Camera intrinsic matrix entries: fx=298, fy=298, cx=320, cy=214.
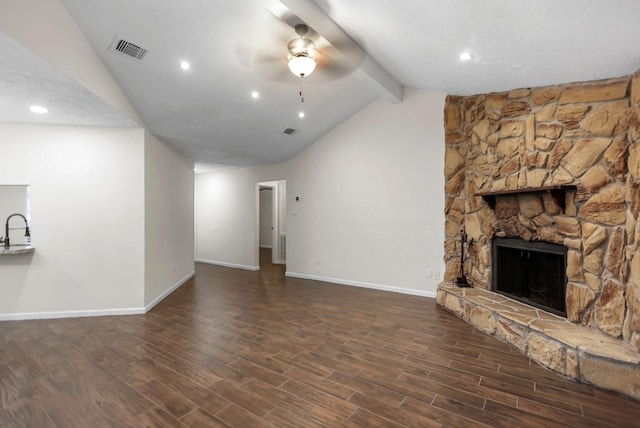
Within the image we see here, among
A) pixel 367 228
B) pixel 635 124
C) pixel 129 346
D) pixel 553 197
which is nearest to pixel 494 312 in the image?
pixel 553 197

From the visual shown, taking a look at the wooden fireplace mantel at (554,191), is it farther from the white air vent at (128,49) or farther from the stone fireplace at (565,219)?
the white air vent at (128,49)

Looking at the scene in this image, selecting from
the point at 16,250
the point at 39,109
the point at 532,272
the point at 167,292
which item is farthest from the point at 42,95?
the point at 532,272

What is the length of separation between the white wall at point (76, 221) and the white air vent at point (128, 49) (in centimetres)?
126

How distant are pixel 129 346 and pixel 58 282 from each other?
166 cm

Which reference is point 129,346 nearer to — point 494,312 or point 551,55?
point 494,312

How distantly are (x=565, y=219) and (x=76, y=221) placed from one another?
5.38 metres

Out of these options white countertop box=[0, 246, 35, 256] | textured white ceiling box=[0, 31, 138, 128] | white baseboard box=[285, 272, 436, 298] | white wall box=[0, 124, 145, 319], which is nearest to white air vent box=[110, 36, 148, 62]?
textured white ceiling box=[0, 31, 138, 128]

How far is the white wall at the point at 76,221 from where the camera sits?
355cm

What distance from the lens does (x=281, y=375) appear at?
90.2 inches

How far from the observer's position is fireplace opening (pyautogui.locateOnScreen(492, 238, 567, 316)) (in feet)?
9.62

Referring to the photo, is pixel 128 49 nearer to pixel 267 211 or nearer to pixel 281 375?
pixel 281 375

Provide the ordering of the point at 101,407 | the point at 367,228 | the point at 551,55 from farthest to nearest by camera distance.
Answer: the point at 367,228, the point at 551,55, the point at 101,407

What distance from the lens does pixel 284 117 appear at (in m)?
4.48

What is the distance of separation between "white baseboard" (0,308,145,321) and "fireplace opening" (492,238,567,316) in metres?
4.49
